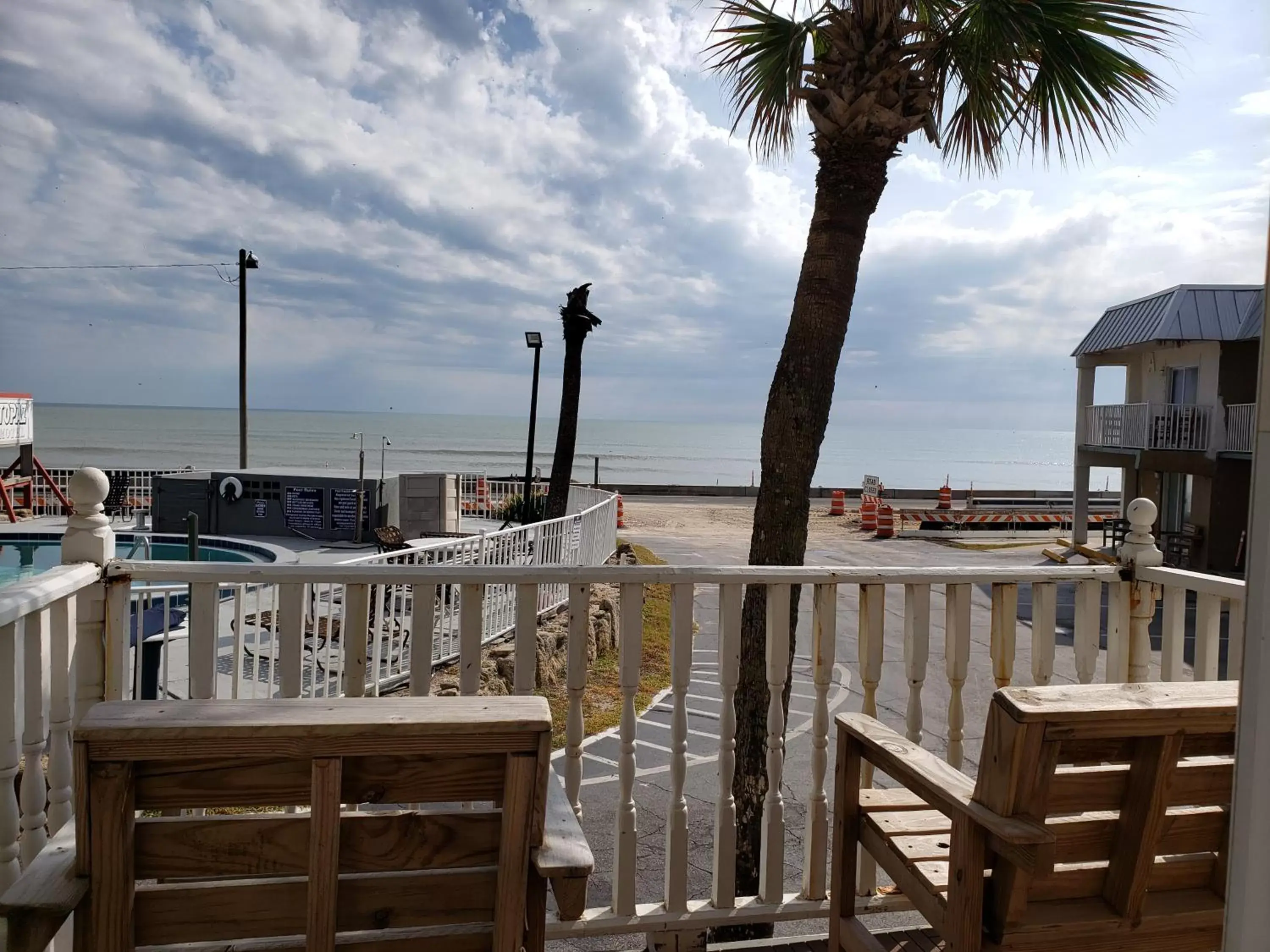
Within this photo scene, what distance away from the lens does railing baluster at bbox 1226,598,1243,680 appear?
90 cm

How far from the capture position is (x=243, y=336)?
2202cm

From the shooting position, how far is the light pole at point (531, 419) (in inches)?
700

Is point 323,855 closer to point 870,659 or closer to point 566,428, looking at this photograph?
point 870,659

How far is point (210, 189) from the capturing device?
3659 centimetres

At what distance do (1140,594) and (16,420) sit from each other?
22997 mm

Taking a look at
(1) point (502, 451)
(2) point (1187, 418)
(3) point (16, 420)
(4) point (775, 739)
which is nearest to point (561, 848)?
(4) point (775, 739)

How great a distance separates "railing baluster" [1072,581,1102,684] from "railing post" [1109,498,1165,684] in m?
0.12

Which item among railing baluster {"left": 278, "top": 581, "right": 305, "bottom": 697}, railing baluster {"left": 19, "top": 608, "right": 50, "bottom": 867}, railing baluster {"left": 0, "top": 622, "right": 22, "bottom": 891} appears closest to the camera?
railing baluster {"left": 0, "top": 622, "right": 22, "bottom": 891}

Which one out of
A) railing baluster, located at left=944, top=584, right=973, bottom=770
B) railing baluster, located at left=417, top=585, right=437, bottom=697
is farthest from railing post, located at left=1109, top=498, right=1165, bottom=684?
railing baluster, located at left=417, top=585, right=437, bottom=697

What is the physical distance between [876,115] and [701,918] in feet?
12.7

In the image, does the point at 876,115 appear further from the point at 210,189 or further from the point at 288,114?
the point at 210,189

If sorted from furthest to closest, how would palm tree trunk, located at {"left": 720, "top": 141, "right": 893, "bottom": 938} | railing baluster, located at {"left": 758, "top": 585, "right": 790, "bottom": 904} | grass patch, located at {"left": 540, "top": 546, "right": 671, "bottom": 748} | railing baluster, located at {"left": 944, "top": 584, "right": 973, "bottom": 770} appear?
grass patch, located at {"left": 540, "top": 546, "right": 671, "bottom": 748} < palm tree trunk, located at {"left": 720, "top": 141, "right": 893, "bottom": 938} < railing baluster, located at {"left": 944, "top": 584, "right": 973, "bottom": 770} < railing baluster, located at {"left": 758, "top": 585, "right": 790, "bottom": 904}

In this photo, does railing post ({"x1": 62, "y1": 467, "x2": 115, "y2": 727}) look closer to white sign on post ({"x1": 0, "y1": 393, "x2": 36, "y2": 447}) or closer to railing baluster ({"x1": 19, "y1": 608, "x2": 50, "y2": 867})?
railing baluster ({"x1": 19, "y1": 608, "x2": 50, "y2": 867})

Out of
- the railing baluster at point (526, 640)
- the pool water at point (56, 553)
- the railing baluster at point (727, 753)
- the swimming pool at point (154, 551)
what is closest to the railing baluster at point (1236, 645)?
the railing baluster at point (727, 753)
